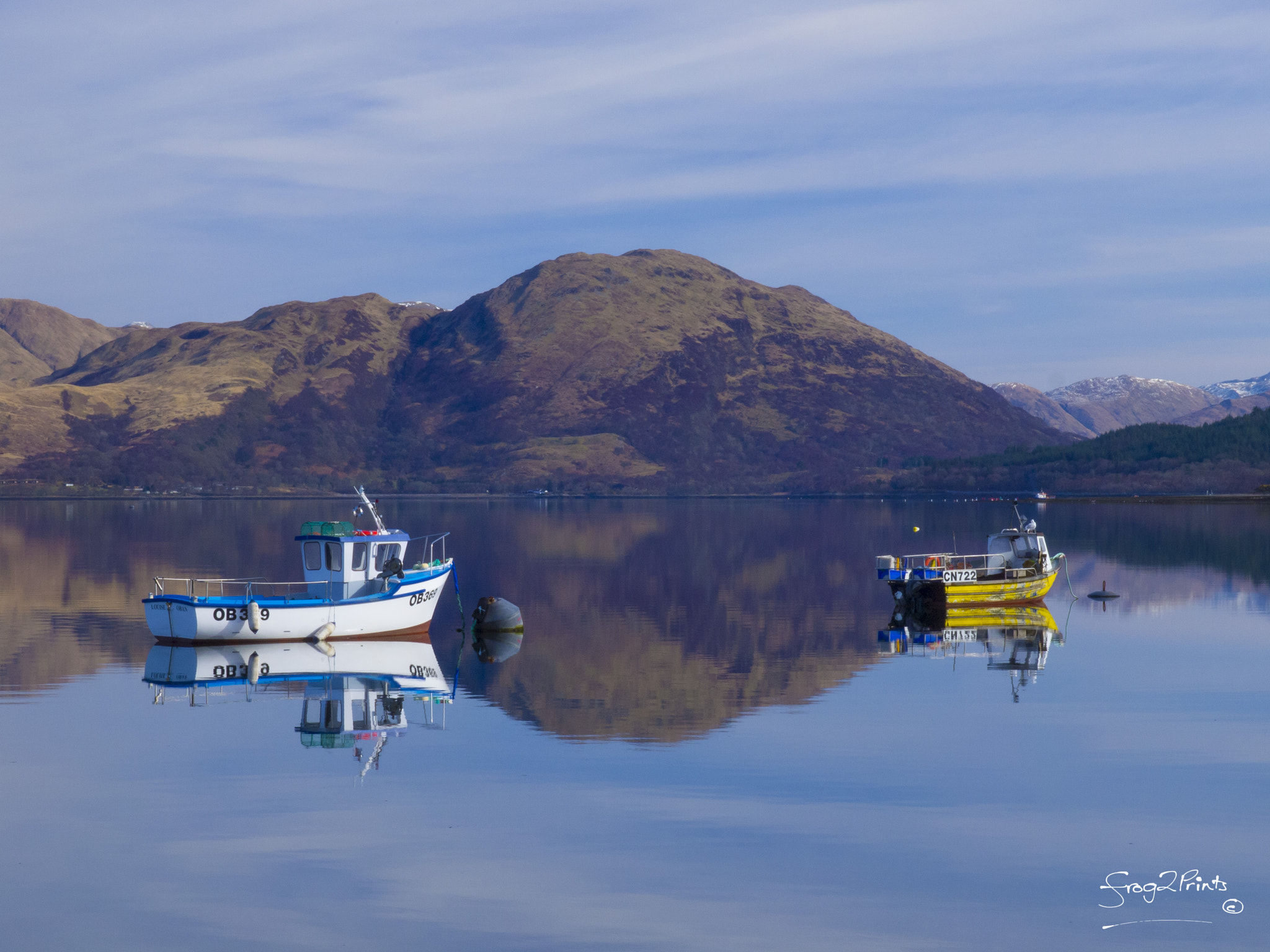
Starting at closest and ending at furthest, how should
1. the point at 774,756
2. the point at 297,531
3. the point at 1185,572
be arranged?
the point at 774,756, the point at 1185,572, the point at 297,531

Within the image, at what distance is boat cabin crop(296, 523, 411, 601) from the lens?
56031 millimetres

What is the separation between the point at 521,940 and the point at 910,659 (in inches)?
1379

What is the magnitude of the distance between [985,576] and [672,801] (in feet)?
154

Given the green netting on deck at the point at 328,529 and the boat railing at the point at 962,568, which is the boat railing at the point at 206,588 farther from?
the boat railing at the point at 962,568

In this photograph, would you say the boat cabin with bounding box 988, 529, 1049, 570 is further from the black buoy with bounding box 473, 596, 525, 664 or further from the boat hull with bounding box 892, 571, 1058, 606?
the black buoy with bounding box 473, 596, 525, 664

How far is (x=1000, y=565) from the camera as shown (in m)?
74.7

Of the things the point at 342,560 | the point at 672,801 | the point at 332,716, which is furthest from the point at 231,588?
the point at 672,801

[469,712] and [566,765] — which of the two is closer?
[566,765]

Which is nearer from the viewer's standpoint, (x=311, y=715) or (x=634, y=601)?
(x=311, y=715)

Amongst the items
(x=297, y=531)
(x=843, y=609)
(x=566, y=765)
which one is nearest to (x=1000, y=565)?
(x=843, y=609)

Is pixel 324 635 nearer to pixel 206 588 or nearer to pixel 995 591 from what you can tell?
pixel 206 588

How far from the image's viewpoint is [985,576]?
71.9 m

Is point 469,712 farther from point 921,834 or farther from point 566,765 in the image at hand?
point 921,834

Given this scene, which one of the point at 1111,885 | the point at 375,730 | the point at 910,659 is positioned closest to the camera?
the point at 1111,885
